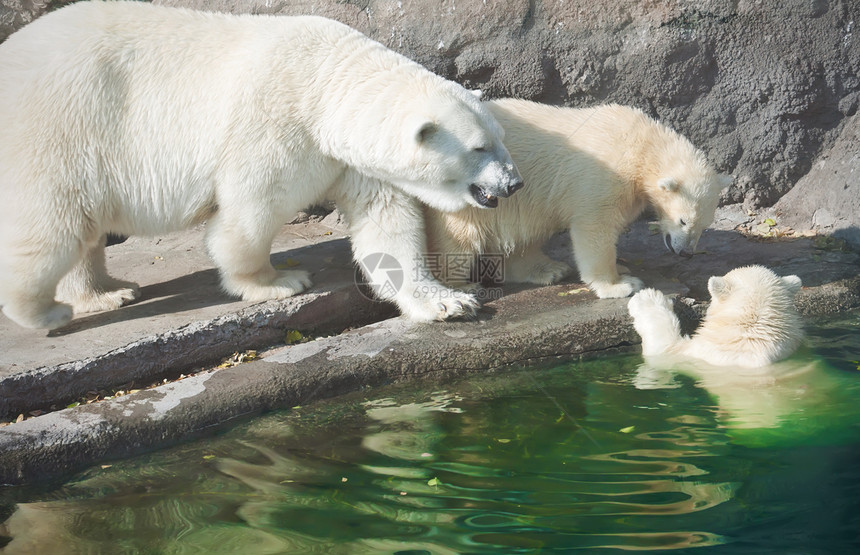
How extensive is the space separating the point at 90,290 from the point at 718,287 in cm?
390

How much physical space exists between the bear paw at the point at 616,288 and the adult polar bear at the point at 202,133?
3.22 ft

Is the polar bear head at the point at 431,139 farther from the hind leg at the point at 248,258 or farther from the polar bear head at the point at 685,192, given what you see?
the polar bear head at the point at 685,192

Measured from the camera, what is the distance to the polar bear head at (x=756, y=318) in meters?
4.47

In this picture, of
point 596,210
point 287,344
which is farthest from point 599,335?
point 287,344

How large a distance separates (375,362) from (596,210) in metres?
1.76

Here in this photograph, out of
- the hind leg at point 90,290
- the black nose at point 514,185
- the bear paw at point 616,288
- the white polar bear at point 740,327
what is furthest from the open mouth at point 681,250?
the hind leg at point 90,290

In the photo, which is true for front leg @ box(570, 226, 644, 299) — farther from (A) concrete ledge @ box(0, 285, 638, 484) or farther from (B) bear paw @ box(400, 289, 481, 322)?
(B) bear paw @ box(400, 289, 481, 322)

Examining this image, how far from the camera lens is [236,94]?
15.2ft

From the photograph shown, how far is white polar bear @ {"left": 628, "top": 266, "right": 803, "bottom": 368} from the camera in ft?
14.7

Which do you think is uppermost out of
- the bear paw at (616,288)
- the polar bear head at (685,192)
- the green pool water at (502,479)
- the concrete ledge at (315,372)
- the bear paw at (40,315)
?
the polar bear head at (685,192)

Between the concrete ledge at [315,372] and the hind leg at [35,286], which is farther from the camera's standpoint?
the hind leg at [35,286]

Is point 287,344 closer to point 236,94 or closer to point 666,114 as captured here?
point 236,94

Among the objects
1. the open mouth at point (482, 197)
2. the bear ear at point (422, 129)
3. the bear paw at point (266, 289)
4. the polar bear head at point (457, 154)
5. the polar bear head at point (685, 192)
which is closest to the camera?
the bear ear at point (422, 129)

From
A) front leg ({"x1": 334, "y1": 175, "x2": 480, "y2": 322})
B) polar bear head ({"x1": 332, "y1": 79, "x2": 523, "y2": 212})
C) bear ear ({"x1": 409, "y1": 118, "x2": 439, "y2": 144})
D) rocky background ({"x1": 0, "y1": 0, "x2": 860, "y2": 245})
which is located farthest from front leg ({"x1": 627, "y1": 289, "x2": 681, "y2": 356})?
rocky background ({"x1": 0, "y1": 0, "x2": 860, "y2": 245})
